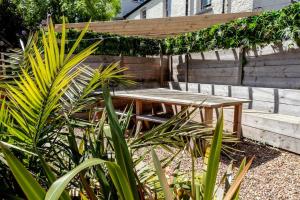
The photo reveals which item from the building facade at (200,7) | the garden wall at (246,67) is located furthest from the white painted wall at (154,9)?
the garden wall at (246,67)

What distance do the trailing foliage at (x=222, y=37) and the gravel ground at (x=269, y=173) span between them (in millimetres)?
1751

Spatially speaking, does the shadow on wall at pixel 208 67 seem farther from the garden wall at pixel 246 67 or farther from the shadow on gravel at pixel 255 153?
the shadow on gravel at pixel 255 153

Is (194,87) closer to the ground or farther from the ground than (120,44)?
closer to the ground

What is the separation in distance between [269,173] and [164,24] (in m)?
3.68

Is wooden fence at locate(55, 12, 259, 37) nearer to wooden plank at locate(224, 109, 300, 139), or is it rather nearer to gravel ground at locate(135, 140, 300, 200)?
wooden plank at locate(224, 109, 300, 139)

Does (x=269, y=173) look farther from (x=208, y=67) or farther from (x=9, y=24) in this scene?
(x=9, y=24)

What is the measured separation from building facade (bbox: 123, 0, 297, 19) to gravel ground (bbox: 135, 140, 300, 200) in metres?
5.60

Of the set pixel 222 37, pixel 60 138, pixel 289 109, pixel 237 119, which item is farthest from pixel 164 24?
pixel 60 138

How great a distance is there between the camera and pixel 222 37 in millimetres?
5375

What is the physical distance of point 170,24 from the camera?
18.1 ft

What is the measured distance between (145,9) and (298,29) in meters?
12.7

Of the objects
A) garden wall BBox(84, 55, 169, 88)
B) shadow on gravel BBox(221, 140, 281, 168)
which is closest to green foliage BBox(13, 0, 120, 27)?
garden wall BBox(84, 55, 169, 88)

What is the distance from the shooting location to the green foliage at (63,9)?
42.3 ft

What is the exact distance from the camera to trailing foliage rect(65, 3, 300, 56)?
4.02m
